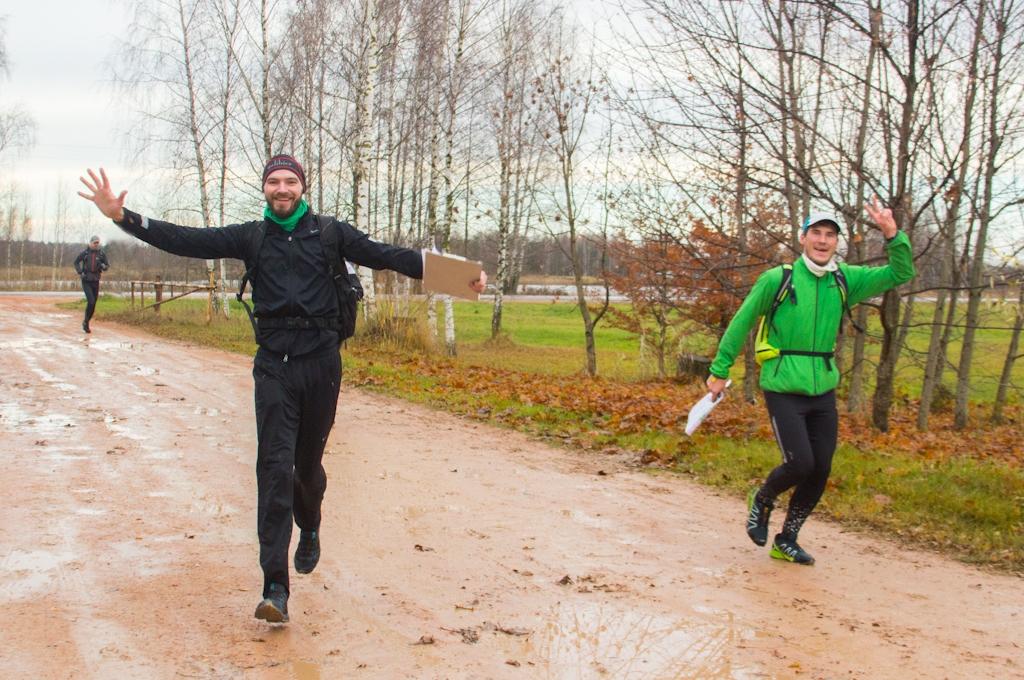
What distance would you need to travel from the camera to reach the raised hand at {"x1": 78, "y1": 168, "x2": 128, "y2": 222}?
4945mm

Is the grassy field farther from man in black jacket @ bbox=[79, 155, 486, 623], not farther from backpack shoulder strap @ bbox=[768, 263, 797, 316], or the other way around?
man in black jacket @ bbox=[79, 155, 486, 623]

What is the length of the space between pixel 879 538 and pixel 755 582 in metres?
1.68

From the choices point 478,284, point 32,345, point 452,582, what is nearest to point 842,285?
point 478,284

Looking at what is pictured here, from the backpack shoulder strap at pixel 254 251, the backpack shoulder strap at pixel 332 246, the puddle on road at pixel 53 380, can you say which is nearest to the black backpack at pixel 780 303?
the backpack shoulder strap at pixel 332 246

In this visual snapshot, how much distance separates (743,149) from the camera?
38.3 ft

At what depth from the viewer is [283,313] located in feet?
16.0

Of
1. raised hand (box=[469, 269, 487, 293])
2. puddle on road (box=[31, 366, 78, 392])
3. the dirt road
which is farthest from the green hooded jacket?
puddle on road (box=[31, 366, 78, 392])

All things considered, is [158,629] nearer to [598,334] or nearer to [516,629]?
[516,629]

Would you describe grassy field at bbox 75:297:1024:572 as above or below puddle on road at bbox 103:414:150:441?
above

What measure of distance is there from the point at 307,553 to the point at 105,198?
2.14 metres

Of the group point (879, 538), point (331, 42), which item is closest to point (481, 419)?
point (879, 538)

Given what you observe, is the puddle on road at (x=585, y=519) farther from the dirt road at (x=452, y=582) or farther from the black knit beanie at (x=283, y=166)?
the black knit beanie at (x=283, y=166)

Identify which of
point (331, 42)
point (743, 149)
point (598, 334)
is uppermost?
point (331, 42)

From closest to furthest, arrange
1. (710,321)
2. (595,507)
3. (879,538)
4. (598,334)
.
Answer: (879,538)
(595,507)
(710,321)
(598,334)
